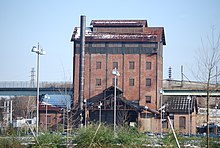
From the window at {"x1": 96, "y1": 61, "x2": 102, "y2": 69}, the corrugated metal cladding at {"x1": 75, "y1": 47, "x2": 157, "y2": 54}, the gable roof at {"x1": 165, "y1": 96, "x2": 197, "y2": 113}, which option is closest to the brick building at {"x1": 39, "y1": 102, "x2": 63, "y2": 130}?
the window at {"x1": 96, "y1": 61, "x2": 102, "y2": 69}

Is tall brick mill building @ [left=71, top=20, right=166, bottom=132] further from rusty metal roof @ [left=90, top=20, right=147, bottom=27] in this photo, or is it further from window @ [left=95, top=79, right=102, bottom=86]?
rusty metal roof @ [left=90, top=20, right=147, bottom=27]

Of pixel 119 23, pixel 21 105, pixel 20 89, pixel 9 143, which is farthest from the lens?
pixel 21 105

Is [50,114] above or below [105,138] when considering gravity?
below

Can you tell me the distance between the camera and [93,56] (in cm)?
6588

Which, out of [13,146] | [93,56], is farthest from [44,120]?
[13,146]

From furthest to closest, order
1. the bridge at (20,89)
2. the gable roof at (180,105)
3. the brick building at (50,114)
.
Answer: the bridge at (20,89) < the brick building at (50,114) < the gable roof at (180,105)

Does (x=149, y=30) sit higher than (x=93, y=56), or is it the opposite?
(x=149, y=30)

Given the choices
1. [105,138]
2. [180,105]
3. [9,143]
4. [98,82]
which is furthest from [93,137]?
[98,82]

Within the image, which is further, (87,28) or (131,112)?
(87,28)

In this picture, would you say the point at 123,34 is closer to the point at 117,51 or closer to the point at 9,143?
the point at 117,51

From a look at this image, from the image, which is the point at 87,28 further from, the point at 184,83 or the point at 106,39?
the point at 184,83

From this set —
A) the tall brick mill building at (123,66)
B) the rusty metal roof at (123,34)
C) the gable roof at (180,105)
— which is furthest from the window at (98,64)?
the gable roof at (180,105)

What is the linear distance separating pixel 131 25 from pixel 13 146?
4641 cm

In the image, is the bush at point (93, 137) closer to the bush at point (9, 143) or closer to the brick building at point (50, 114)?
the bush at point (9, 143)
